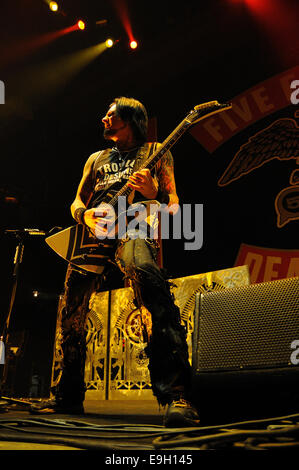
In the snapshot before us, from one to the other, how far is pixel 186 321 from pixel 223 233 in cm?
142

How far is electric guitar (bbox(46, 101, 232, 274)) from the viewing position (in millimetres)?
2133

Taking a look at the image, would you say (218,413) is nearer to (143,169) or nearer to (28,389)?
(143,169)

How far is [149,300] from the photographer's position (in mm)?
1670

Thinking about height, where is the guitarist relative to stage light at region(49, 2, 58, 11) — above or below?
below

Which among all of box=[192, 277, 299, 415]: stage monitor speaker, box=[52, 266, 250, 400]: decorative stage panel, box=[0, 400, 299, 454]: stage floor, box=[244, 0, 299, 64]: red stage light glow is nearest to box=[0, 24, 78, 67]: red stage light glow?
box=[244, 0, 299, 64]: red stage light glow

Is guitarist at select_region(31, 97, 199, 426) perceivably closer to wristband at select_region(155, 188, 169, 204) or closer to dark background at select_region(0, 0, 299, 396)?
wristband at select_region(155, 188, 169, 204)

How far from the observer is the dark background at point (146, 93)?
488 centimetres

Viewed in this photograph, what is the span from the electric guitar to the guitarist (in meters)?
0.05

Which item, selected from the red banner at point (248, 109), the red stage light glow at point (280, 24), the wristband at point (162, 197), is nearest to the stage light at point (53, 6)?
the red banner at point (248, 109)

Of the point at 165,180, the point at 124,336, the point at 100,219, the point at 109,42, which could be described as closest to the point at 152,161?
the point at 165,180

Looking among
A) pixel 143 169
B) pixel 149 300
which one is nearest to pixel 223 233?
pixel 143 169

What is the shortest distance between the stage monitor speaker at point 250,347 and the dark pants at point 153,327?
0.13m

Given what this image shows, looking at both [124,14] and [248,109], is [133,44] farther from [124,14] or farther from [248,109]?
[248,109]

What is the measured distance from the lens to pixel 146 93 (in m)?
6.04
